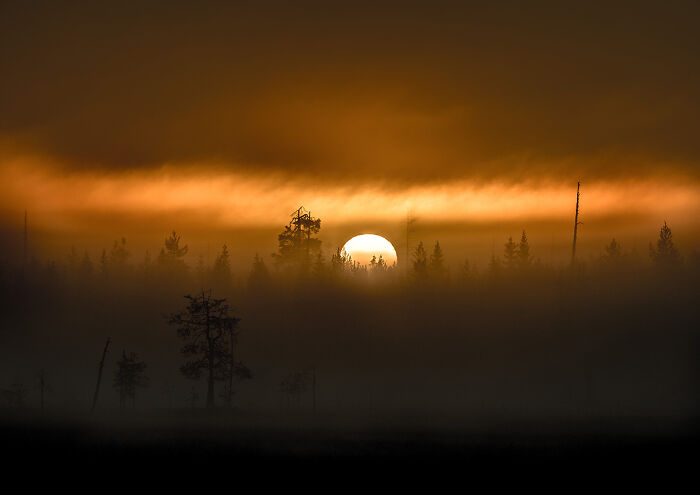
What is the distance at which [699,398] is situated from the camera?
14162 centimetres

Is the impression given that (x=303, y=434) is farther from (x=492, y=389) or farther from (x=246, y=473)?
(x=492, y=389)

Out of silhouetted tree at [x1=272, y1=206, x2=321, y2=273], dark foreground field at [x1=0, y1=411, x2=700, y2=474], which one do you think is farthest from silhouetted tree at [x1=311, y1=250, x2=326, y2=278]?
dark foreground field at [x1=0, y1=411, x2=700, y2=474]

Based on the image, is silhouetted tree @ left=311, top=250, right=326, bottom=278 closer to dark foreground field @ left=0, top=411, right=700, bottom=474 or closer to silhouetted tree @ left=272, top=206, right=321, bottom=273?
silhouetted tree @ left=272, top=206, right=321, bottom=273

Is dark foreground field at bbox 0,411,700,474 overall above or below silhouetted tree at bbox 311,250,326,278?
below

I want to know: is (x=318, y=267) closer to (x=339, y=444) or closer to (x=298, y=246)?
(x=298, y=246)

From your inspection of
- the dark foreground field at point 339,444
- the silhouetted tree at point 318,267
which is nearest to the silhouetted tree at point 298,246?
the silhouetted tree at point 318,267

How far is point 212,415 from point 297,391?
48.1m

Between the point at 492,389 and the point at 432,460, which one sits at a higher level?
the point at 432,460

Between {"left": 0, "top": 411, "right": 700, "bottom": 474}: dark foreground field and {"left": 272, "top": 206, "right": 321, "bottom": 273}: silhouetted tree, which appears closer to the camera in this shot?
{"left": 0, "top": 411, "right": 700, "bottom": 474}: dark foreground field

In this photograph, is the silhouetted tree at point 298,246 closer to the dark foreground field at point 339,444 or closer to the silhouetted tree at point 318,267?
the silhouetted tree at point 318,267

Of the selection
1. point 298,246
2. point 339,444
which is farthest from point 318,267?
point 339,444

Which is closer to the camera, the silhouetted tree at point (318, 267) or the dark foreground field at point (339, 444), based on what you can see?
the dark foreground field at point (339, 444)

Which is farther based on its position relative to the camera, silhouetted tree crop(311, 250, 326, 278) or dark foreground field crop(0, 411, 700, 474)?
silhouetted tree crop(311, 250, 326, 278)

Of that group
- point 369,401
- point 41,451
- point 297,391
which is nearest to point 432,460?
point 41,451
